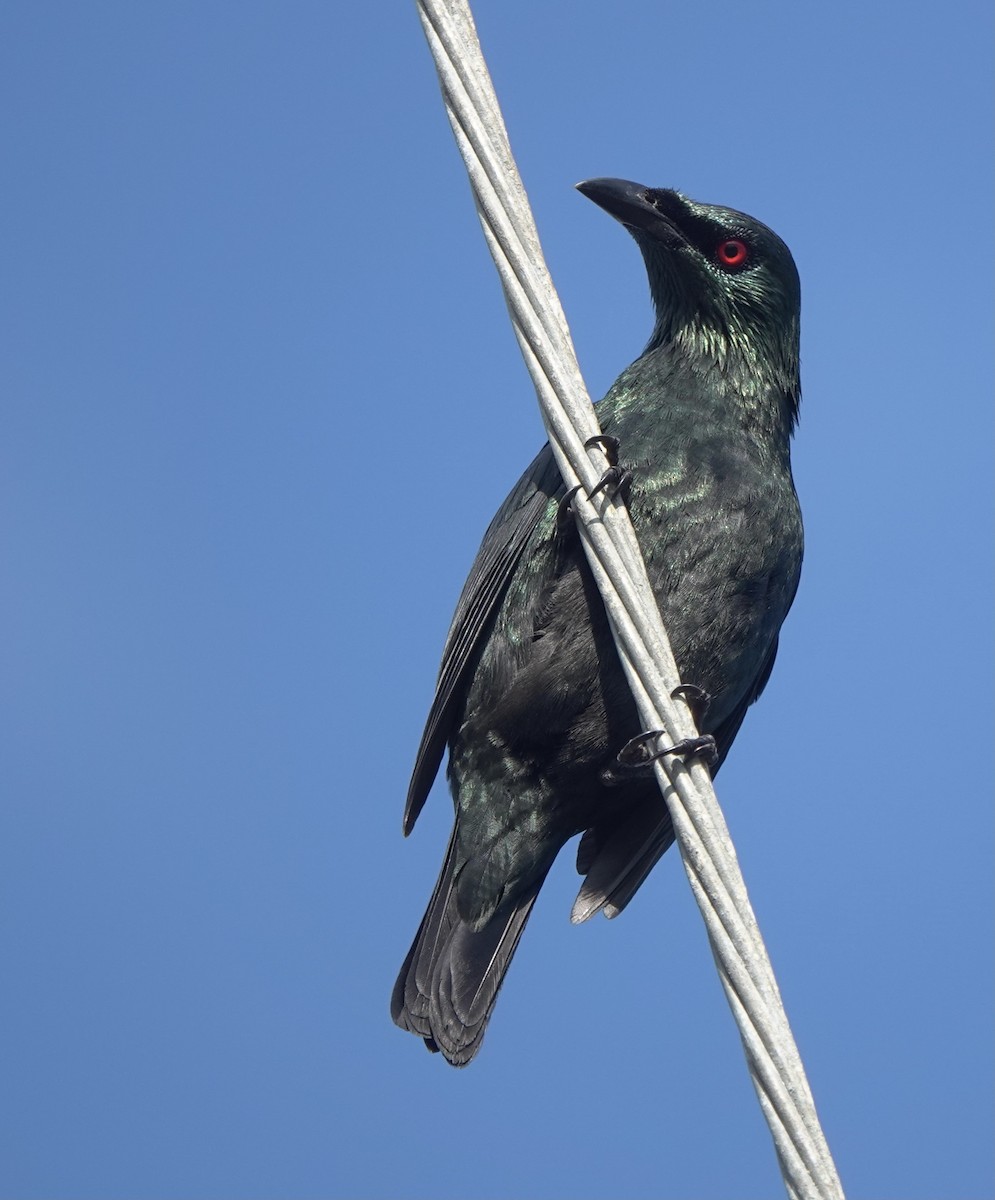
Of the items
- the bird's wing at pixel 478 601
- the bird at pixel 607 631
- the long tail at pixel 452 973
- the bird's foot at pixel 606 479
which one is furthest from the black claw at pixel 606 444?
the long tail at pixel 452 973

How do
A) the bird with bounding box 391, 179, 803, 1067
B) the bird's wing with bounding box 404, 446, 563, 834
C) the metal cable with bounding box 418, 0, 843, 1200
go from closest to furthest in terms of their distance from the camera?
the metal cable with bounding box 418, 0, 843, 1200
the bird with bounding box 391, 179, 803, 1067
the bird's wing with bounding box 404, 446, 563, 834

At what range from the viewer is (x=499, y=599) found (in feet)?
12.6

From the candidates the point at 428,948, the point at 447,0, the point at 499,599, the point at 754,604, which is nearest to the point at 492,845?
the point at 428,948

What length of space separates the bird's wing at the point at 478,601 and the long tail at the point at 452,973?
24 centimetres

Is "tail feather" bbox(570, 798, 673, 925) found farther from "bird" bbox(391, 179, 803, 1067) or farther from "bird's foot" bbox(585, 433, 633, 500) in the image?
Result: "bird's foot" bbox(585, 433, 633, 500)

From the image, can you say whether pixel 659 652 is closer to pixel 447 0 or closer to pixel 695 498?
pixel 695 498

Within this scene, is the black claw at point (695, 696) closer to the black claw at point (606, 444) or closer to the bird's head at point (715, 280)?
the black claw at point (606, 444)

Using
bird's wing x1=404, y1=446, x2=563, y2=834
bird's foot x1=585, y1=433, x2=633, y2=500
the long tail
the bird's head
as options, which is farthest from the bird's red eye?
the long tail

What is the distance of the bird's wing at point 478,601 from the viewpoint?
150 inches

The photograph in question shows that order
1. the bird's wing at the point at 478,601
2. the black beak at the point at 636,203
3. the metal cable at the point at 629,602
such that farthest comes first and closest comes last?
the black beak at the point at 636,203 < the bird's wing at the point at 478,601 < the metal cable at the point at 629,602

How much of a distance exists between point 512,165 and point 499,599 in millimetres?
1240

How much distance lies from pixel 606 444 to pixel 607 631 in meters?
0.62

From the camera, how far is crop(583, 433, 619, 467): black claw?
288cm

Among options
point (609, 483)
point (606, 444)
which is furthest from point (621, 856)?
point (609, 483)
